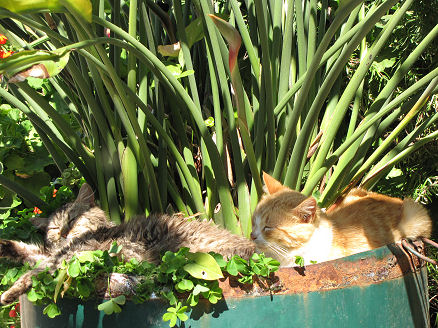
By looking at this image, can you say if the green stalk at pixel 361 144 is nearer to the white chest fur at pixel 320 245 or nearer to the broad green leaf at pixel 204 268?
the white chest fur at pixel 320 245

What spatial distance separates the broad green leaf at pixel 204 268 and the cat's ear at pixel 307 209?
1.20ft

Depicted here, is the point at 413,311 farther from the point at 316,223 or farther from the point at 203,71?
the point at 203,71

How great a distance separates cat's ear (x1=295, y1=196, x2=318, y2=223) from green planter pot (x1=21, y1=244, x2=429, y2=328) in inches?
9.0

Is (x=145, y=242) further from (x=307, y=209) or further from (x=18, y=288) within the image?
(x=307, y=209)

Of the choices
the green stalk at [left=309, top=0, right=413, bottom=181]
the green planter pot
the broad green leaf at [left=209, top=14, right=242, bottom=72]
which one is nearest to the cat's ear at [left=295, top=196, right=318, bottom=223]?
the green stalk at [left=309, top=0, right=413, bottom=181]

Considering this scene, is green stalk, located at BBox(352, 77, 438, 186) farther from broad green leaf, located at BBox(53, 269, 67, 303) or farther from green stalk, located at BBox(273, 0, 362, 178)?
broad green leaf, located at BBox(53, 269, 67, 303)

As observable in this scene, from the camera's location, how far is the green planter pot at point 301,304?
888 mm

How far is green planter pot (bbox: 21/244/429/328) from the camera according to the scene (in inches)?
35.0

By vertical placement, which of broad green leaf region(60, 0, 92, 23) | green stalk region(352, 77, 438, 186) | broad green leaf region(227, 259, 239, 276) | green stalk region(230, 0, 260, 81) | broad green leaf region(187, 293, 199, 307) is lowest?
broad green leaf region(187, 293, 199, 307)

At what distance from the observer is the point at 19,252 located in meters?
1.07

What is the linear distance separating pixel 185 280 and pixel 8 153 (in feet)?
4.42

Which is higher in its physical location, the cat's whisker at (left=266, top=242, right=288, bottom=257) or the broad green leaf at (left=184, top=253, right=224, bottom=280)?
the broad green leaf at (left=184, top=253, right=224, bottom=280)

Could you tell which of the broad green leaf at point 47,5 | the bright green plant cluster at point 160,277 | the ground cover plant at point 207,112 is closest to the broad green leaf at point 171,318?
the bright green plant cluster at point 160,277

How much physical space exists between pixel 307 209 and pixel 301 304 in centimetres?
34
